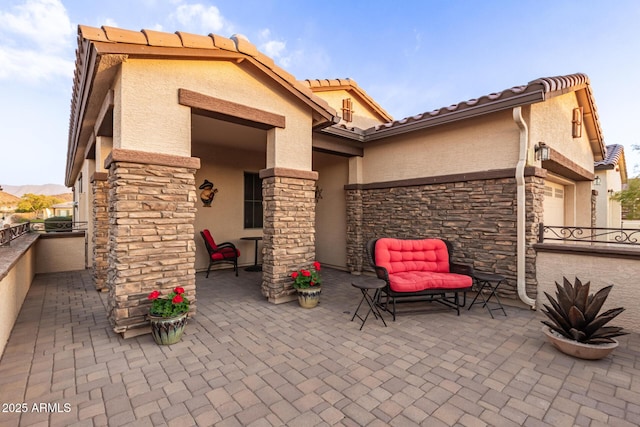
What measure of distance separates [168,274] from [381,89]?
12.3 meters

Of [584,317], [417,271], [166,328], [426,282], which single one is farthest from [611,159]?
[166,328]

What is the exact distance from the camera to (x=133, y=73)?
3.41 metres

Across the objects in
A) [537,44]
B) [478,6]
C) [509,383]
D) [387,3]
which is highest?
[387,3]

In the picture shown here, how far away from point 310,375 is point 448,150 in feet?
15.9

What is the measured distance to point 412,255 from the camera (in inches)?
197

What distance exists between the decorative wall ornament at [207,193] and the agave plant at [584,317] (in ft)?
23.5

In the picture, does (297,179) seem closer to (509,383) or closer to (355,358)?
(355,358)

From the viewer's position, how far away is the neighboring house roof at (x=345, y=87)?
328 inches

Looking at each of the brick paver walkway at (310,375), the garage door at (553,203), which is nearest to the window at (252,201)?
the brick paver walkway at (310,375)

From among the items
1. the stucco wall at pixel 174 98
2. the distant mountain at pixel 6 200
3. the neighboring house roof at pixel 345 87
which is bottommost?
the distant mountain at pixel 6 200

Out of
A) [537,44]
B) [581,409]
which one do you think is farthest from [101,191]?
[537,44]

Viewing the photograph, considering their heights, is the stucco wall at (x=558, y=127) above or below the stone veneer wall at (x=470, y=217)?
above

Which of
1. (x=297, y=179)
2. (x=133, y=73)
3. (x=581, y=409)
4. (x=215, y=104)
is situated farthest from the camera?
(x=297, y=179)

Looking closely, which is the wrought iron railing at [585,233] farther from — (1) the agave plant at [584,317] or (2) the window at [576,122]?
(2) the window at [576,122]
